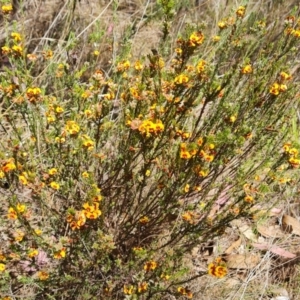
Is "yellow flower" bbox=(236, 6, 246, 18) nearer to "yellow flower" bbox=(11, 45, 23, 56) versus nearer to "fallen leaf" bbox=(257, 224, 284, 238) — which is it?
"yellow flower" bbox=(11, 45, 23, 56)

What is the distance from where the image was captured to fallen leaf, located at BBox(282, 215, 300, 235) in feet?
7.93

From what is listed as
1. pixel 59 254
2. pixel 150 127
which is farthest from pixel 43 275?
pixel 150 127

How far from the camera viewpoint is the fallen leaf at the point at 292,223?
242cm

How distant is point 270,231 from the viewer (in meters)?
2.45

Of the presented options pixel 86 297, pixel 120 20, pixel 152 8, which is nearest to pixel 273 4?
pixel 152 8

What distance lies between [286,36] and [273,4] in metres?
1.54

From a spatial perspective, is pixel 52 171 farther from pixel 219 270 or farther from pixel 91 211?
pixel 219 270

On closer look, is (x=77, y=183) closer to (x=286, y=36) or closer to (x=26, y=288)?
(x=26, y=288)

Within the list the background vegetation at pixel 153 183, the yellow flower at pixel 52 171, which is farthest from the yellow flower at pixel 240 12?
the yellow flower at pixel 52 171

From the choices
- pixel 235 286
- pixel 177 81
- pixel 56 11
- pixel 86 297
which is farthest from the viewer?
pixel 56 11

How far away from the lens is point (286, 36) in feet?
7.07

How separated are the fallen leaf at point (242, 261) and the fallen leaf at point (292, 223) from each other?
280 millimetres

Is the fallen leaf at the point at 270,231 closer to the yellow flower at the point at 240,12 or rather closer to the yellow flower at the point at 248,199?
the yellow flower at the point at 248,199

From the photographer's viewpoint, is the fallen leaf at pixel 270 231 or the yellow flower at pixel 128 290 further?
the fallen leaf at pixel 270 231
